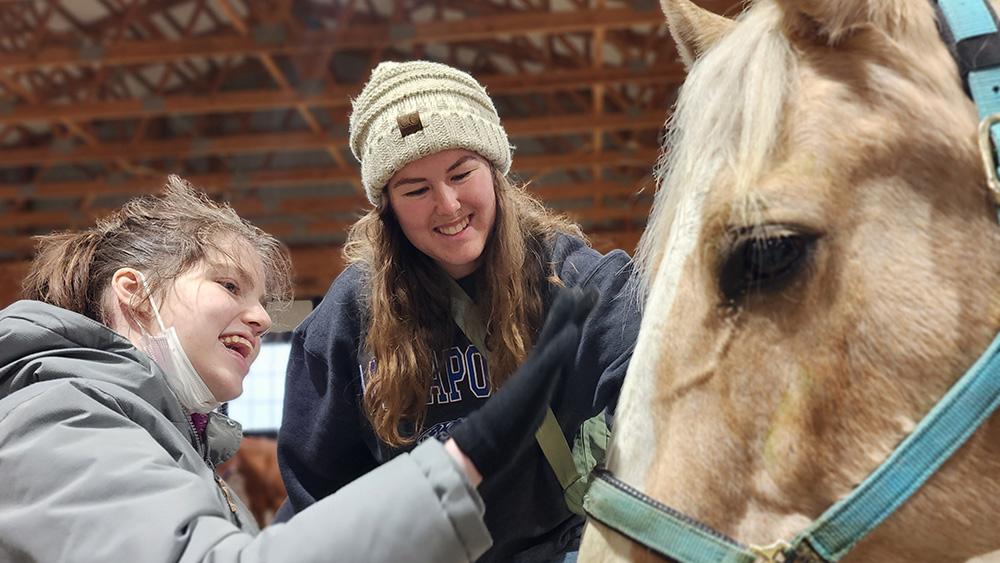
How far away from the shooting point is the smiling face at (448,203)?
150 centimetres

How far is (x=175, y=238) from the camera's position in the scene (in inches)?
54.6

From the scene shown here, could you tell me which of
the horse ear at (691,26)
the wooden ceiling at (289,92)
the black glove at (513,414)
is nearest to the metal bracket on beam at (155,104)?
the wooden ceiling at (289,92)

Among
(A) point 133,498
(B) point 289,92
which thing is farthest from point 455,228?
(B) point 289,92

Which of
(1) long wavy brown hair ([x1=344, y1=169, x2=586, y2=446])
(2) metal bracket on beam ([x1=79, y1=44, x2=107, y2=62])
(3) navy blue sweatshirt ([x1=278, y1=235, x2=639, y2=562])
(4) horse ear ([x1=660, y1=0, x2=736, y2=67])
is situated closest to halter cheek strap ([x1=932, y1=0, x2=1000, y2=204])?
(4) horse ear ([x1=660, y1=0, x2=736, y2=67])

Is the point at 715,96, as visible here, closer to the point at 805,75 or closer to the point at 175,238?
the point at 805,75

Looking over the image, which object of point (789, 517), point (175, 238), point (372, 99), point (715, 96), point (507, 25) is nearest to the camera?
point (789, 517)

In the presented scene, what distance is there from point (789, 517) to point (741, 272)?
0.82ft

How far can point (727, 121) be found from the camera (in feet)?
3.01

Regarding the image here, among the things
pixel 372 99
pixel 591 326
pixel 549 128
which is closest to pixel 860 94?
pixel 591 326

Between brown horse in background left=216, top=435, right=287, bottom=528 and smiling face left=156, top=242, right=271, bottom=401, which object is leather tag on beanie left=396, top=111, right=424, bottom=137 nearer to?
smiling face left=156, top=242, right=271, bottom=401

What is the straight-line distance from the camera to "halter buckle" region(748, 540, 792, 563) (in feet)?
2.67

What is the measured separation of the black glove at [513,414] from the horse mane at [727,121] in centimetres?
16

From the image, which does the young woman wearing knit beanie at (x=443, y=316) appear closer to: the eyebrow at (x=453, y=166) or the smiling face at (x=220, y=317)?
the eyebrow at (x=453, y=166)

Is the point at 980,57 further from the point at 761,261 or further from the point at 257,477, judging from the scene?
the point at 257,477
